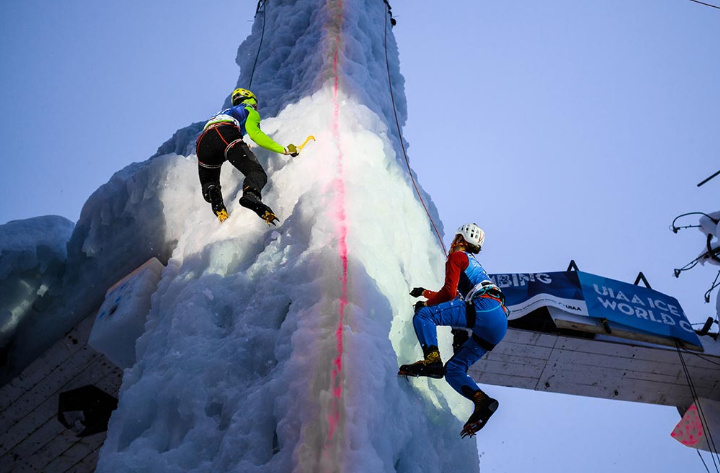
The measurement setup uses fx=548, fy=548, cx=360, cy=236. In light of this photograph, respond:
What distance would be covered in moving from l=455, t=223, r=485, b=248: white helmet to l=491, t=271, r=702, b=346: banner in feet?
14.8

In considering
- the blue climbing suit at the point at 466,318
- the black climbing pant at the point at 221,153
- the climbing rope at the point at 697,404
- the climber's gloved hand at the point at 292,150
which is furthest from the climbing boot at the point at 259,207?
the climbing rope at the point at 697,404

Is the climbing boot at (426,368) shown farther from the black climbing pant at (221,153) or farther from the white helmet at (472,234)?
the black climbing pant at (221,153)

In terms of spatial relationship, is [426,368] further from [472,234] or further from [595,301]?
[595,301]

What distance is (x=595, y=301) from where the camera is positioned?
8438 millimetres

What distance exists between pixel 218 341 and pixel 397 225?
59.7 inches

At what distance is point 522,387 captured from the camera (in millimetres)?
9156

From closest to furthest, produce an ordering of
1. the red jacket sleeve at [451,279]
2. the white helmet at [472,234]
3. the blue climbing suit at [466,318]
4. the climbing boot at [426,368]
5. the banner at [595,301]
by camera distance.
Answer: the climbing boot at [426,368] < the blue climbing suit at [466,318] < the red jacket sleeve at [451,279] < the white helmet at [472,234] < the banner at [595,301]

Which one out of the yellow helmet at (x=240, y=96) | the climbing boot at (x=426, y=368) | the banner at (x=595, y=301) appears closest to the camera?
the climbing boot at (x=426, y=368)

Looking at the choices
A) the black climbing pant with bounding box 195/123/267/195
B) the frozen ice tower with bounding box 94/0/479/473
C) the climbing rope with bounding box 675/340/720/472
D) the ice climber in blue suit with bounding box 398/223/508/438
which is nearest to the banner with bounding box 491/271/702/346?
the climbing rope with bounding box 675/340/720/472

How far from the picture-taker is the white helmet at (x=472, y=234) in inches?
160

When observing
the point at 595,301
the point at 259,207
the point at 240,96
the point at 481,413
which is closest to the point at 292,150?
the point at 259,207

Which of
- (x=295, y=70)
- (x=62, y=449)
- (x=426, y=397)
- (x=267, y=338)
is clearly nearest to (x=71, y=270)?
(x=62, y=449)

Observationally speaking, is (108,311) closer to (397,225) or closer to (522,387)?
(397,225)

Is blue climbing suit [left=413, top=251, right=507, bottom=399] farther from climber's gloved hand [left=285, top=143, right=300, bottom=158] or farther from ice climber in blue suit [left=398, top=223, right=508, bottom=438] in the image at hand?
climber's gloved hand [left=285, top=143, right=300, bottom=158]
